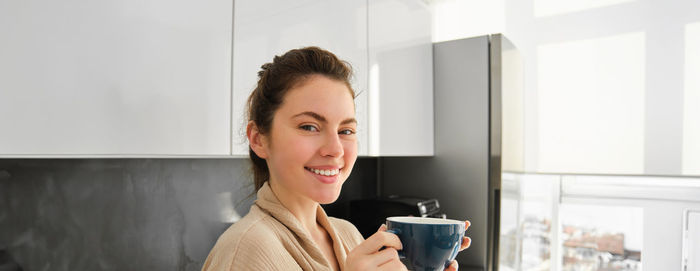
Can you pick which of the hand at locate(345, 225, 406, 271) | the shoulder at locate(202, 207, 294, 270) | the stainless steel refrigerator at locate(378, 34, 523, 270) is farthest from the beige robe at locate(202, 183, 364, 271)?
the stainless steel refrigerator at locate(378, 34, 523, 270)

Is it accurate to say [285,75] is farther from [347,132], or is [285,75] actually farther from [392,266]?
[392,266]

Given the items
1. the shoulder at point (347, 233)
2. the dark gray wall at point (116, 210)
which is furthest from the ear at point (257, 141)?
the dark gray wall at point (116, 210)

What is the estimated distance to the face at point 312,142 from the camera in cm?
79

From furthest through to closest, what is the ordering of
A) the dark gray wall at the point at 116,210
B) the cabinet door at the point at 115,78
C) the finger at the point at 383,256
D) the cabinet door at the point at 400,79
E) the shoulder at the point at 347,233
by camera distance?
the cabinet door at the point at 400,79, the dark gray wall at the point at 116,210, the shoulder at the point at 347,233, the cabinet door at the point at 115,78, the finger at the point at 383,256

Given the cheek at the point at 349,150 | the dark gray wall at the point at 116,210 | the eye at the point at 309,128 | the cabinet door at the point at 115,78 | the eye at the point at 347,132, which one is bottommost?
the dark gray wall at the point at 116,210

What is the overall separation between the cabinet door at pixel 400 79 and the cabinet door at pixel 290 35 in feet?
0.28

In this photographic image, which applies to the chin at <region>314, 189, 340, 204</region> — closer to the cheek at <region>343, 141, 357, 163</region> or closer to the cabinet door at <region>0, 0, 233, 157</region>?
the cheek at <region>343, 141, 357, 163</region>

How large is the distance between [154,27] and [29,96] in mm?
294

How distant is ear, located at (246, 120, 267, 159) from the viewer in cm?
86

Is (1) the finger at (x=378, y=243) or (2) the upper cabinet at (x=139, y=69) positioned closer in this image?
(1) the finger at (x=378, y=243)

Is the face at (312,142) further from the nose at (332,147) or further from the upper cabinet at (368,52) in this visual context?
the upper cabinet at (368,52)

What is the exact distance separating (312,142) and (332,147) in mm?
36

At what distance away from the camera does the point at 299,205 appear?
2.77 ft

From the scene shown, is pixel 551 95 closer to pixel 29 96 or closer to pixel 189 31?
pixel 189 31
